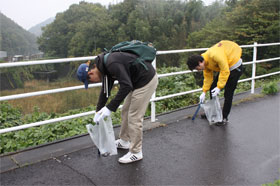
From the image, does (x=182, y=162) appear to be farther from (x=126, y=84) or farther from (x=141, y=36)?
(x=141, y=36)

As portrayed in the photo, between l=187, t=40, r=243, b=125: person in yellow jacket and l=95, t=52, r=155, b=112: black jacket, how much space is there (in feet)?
3.76

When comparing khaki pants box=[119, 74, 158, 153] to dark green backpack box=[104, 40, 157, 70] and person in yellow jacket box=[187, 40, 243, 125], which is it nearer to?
dark green backpack box=[104, 40, 157, 70]

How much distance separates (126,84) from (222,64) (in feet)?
5.90

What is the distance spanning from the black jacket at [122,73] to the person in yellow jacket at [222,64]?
1.14 m

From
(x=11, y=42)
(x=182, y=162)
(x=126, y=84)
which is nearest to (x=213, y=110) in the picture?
(x=182, y=162)

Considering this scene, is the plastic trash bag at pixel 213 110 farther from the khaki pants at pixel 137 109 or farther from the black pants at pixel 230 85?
the khaki pants at pixel 137 109

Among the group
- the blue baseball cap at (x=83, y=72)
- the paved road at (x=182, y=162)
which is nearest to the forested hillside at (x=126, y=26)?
the paved road at (x=182, y=162)

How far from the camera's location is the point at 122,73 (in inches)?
95.0

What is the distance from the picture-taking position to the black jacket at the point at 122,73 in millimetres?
2424

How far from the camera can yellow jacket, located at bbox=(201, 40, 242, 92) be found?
12.0 feet

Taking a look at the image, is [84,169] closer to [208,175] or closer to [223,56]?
[208,175]

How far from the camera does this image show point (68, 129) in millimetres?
4453

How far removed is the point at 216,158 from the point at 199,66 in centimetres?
130

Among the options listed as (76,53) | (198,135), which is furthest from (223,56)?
(76,53)
